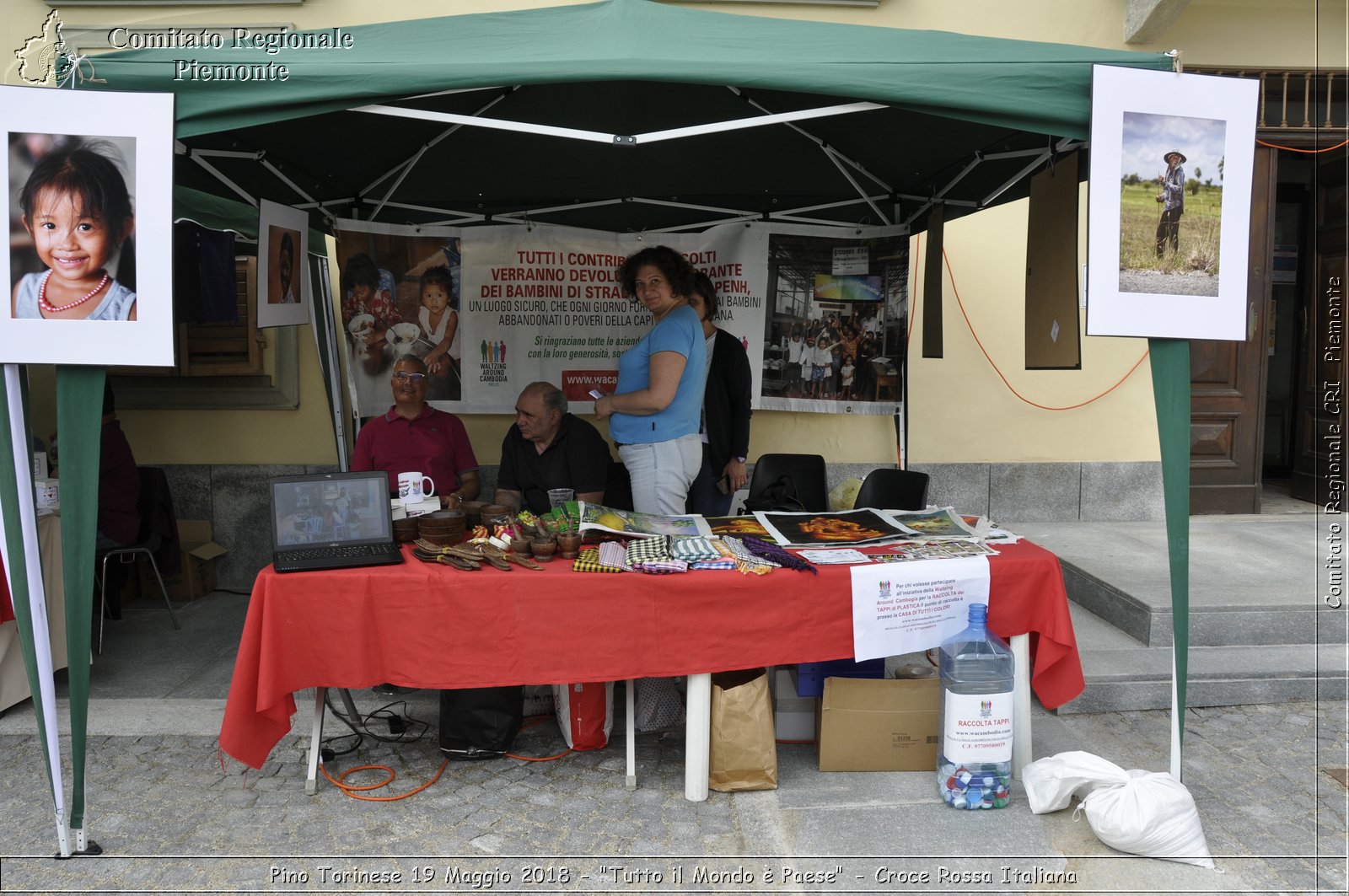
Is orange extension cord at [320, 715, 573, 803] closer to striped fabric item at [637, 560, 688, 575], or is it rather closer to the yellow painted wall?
striped fabric item at [637, 560, 688, 575]

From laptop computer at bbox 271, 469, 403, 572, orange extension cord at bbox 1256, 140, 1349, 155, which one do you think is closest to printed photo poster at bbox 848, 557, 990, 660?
laptop computer at bbox 271, 469, 403, 572

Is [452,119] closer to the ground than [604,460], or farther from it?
farther from it

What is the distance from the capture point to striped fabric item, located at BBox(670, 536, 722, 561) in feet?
9.93

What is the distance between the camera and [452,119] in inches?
120

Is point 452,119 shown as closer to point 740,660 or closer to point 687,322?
point 687,322

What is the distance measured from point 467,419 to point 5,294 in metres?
3.29

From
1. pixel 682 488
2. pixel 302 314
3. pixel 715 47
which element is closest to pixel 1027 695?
pixel 682 488

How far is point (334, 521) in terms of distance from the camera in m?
3.03

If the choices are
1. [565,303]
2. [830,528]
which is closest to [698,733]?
[830,528]

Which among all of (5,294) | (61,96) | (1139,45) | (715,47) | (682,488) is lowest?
(682,488)

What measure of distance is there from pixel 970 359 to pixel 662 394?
2.86 meters

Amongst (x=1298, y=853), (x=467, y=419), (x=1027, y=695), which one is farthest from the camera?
(x=467, y=419)

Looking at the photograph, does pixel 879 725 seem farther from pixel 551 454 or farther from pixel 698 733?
pixel 551 454

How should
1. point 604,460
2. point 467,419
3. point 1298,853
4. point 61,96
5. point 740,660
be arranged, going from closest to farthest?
point 61,96, point 1298,853, point 740,660, point 604,460, point 467,419
